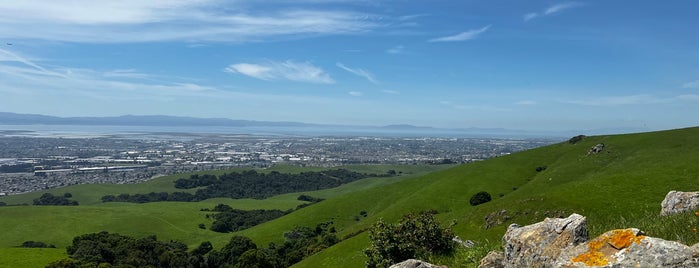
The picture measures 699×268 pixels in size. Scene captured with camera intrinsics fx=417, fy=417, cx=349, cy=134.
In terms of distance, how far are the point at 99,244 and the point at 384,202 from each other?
54.3 metres

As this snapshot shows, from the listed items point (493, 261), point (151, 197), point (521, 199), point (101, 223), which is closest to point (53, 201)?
point (151, 197)

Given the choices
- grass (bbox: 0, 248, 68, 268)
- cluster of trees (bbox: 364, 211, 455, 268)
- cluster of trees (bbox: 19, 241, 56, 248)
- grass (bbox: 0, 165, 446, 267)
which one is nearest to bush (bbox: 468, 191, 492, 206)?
grass (bbox: 0, 165, 446, 267)

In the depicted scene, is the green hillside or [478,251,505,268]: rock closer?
[478,251,505,268]: rock

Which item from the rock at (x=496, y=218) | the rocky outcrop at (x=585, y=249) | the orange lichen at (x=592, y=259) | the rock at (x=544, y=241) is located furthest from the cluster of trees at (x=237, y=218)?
the orange lichen at (x=592, y=259)

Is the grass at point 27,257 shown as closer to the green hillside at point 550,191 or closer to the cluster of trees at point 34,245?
the cluster of trees at point 34,245

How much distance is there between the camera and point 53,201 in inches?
6216

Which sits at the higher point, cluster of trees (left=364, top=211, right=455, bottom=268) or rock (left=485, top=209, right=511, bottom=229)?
cluster of trees (left=364, top=211, right=455, bottom=268)

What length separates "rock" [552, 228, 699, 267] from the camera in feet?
27.3

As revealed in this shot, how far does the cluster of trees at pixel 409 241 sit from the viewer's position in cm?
2150

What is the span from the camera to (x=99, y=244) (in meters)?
69.8

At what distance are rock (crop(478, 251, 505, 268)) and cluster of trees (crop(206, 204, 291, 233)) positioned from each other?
3980 inches

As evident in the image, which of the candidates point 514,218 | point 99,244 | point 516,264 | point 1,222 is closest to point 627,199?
point 514,218

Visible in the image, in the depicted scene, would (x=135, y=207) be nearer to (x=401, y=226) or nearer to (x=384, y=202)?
(x=384, y=202)

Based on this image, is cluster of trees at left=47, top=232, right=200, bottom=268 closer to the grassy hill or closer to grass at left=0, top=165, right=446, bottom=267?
grass at left=0, top=165, right=446, bottom=267
